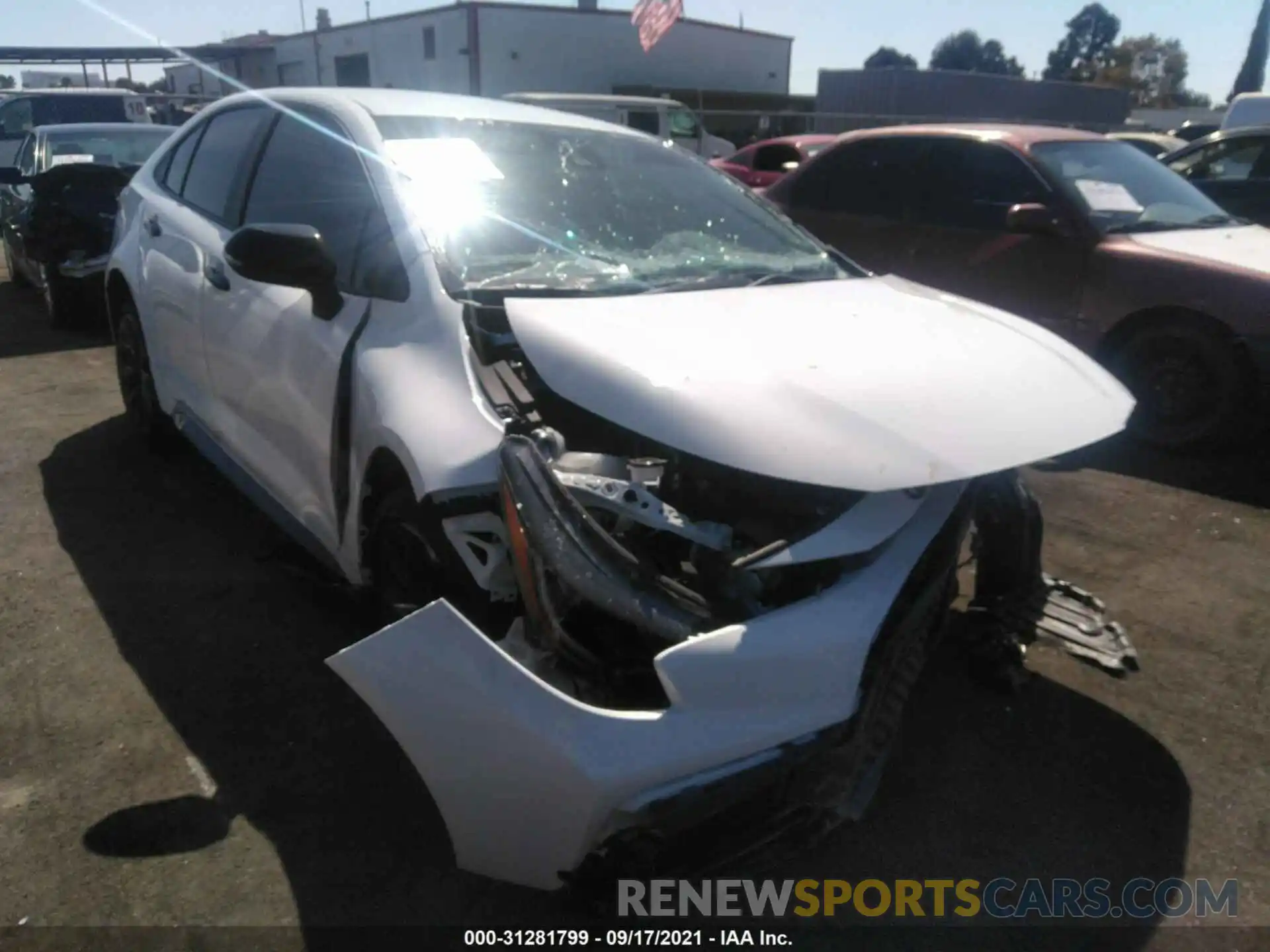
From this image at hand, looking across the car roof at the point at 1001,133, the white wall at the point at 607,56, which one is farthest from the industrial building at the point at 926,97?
the car roof at the point at 1001,133

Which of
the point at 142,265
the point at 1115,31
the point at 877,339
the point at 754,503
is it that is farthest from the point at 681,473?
the point at 1115,31

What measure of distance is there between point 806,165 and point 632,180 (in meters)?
4.00

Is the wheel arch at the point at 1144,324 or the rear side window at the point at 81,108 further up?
the rear side window at the point at 81,108

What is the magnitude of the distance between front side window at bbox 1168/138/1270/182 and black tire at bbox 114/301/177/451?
8148 millimetres

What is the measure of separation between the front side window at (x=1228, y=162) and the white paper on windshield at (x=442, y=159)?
764cm

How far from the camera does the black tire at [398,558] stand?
8.05 feet

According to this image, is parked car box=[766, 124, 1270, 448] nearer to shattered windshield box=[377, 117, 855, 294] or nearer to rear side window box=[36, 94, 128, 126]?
shattered windshield box=[377, 117, 855, 294]

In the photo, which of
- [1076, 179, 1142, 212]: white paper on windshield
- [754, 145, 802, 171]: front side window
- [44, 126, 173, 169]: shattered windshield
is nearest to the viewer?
[1076, 179, 1142, 212]: white paper on windshield

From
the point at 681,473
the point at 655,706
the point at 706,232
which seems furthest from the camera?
the point at 706,232

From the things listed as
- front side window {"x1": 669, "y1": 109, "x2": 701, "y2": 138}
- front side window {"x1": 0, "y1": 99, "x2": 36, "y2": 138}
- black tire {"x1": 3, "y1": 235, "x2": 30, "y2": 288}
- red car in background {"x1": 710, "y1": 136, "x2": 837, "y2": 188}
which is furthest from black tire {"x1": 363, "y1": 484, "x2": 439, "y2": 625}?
front side window {"x1": 0, "y1": 99, "x2": 36, "y2": 138}

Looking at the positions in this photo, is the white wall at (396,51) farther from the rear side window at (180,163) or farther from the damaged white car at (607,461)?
the damaged white car at (607,461)

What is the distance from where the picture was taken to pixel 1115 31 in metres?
81.2

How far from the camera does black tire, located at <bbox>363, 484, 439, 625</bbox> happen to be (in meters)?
2.45

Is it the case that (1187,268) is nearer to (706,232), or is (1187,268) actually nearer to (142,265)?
(706,232)
